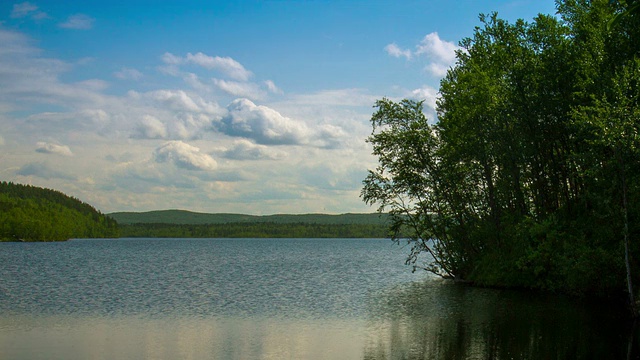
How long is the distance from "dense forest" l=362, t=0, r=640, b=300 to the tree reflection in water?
204 cm

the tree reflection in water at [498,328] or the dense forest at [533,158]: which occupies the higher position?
the dense forest at [533,158]

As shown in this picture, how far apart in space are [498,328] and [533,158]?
1513 centimetres

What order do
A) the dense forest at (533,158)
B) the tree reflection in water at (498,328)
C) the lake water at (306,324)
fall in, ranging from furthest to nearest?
the dense forest at (533,158) < the lake water at (306,324) < the tree reflection in water at (498,328)

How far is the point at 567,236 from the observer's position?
101ft

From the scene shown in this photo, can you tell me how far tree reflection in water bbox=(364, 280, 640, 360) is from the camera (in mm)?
17750

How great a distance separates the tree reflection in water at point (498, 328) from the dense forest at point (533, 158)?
2040mm

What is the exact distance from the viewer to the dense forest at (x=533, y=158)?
2391cm

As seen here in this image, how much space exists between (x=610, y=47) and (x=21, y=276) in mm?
47193

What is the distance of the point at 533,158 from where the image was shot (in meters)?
34.3

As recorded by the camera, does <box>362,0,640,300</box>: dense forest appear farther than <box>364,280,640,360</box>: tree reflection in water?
Yes

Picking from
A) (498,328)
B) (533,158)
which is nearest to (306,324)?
(498,328)

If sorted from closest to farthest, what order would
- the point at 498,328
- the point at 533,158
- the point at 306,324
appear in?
the point at 498,328 < the point at 306,324 < the point at 533,158

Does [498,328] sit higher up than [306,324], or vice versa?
[498,328]

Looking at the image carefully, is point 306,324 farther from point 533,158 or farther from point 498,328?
point 533,158
